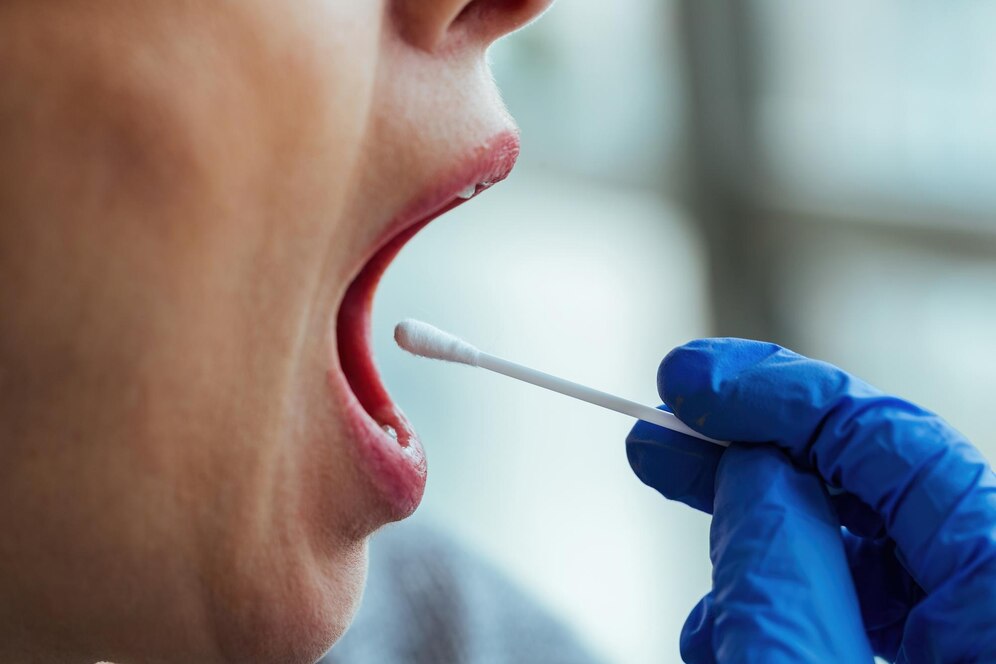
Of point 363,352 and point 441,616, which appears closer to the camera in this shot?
point 363,352

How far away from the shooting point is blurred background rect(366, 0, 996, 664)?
149 cm

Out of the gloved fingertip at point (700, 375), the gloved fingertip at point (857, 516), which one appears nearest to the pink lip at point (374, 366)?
the gloved fingertip at point (700, 375)

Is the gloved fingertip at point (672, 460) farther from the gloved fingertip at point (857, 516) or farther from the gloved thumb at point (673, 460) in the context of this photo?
the gloved fingertip at point (857, 516)

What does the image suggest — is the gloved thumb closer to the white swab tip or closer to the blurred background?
the white swab tip

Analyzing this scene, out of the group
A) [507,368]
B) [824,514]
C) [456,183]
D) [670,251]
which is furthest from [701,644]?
[670,251]

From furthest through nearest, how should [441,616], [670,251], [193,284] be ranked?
[670,251]
[441,616]
[193,284]

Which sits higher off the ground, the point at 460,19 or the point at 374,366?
the point at 460,19

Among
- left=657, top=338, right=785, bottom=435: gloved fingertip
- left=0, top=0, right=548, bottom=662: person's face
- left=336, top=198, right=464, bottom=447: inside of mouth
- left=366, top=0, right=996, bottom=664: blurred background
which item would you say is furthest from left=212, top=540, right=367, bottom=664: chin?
left=366, top=0, right=996, bottom=664: blurred background

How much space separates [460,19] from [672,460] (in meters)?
0.42

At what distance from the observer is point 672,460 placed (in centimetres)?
81

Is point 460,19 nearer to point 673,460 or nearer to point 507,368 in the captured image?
point 507,368

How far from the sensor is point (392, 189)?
58cm

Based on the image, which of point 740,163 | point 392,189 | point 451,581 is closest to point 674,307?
point 740,163

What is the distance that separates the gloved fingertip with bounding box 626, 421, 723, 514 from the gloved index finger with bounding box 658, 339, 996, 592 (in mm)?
71
